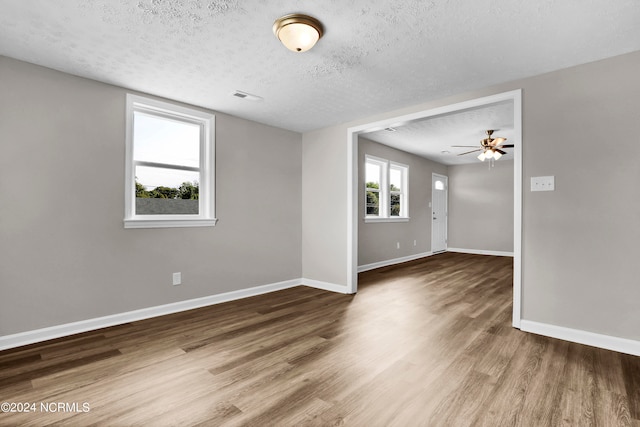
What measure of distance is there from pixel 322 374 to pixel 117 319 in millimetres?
2288

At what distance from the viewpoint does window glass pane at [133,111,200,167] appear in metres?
3.44

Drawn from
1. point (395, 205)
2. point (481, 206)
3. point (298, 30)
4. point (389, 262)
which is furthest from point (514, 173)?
point (481, 206)

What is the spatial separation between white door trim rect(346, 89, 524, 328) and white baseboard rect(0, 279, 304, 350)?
1.36 m

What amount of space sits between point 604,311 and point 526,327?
608 mm

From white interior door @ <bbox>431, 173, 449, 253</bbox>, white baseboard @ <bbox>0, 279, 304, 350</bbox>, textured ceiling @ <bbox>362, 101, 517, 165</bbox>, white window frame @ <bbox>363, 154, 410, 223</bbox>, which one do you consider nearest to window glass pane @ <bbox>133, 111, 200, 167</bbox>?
white baseboard @ <bbox>0, 279, 304, 350</bbox>

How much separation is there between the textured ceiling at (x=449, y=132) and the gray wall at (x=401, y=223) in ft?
0.74

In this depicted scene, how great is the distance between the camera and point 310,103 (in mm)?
3715

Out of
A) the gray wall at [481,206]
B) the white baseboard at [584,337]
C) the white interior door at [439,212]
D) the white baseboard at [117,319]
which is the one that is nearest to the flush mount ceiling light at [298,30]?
the white baseboard at [117,319]

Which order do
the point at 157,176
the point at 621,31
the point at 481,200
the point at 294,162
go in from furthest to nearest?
the point at 481,200
the point at 294,162
the point at 157,176
the point at 621,31

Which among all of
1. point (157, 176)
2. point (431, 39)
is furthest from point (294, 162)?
point (431, 39)

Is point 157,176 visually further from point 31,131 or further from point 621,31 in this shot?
point 621,31

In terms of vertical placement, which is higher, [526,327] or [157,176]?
[157,176]

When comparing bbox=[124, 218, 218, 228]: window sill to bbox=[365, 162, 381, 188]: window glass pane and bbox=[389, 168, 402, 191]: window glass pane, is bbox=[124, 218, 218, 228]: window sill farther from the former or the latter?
bbox=[389, 168, 402, 191]: window glass pane

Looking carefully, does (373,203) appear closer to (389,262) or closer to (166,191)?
(389,262)
